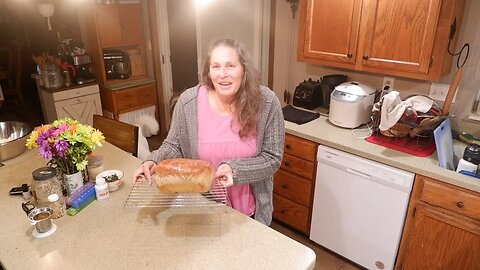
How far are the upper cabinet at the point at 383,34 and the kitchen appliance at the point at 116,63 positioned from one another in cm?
224

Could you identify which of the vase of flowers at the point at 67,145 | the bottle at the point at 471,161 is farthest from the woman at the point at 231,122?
the bottle at the point at 471,161

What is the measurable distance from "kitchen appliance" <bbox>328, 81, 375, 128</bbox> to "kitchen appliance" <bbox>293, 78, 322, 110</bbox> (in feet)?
0.86

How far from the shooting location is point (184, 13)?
410cm

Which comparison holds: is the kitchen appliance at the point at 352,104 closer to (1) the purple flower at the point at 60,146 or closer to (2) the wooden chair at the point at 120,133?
(2) the wooden chair at the point at 120,133

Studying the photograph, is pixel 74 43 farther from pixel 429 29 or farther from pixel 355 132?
pixel 429 29

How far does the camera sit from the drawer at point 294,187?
227 centimetres

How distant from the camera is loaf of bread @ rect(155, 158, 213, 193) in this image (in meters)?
1.14

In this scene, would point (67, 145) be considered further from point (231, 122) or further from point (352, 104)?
point (352, 104)

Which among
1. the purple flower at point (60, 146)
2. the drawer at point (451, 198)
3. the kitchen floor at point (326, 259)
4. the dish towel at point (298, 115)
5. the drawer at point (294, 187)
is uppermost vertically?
the purple flower at point (60, 146)

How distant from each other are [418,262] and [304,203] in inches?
29.2

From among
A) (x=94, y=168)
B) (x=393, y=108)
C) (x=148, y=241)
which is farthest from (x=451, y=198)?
(x=94, y=168)

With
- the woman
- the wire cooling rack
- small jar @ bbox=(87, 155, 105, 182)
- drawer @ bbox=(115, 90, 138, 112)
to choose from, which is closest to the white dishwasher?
the woman

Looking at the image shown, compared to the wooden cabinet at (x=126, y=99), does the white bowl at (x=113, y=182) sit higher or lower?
higher

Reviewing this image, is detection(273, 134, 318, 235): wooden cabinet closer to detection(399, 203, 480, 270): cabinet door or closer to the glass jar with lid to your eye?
detection(399, 203, 480, 270): cabinet door
